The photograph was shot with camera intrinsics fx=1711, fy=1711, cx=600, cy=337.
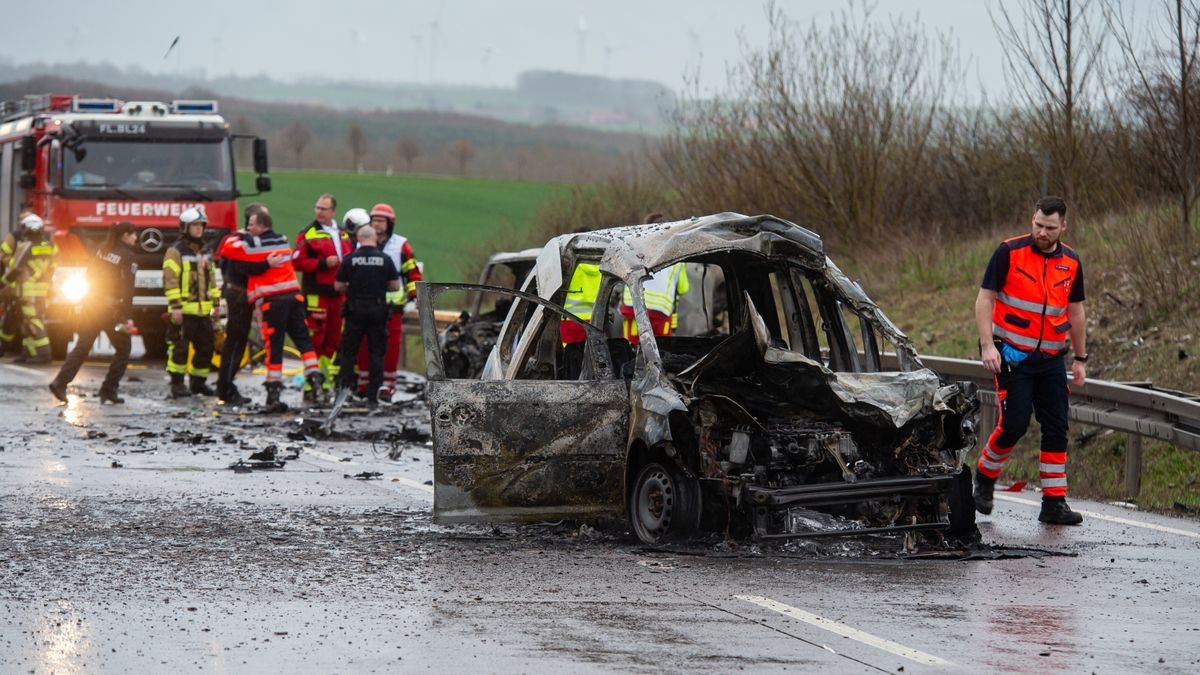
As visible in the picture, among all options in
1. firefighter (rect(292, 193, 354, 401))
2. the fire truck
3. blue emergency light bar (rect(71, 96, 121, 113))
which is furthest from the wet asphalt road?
blue emergency light bar (rect(71, 96, 121, 113))

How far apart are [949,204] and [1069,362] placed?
955 cm

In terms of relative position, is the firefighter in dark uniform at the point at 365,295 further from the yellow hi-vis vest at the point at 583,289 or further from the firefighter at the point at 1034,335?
the firefighter at the point at 1034,335

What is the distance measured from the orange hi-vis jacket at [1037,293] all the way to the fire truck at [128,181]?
14948mm

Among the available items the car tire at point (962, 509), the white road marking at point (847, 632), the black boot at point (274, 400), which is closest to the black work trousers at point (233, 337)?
the black boot at point (274, 400)

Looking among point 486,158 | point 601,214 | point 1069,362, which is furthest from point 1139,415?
point 486,158

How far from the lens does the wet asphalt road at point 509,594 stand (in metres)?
6.07

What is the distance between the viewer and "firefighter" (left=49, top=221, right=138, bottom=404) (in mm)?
16578

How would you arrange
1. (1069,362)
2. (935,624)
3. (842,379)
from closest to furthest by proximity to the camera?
(935,624)
(842,379)
(1069,362)

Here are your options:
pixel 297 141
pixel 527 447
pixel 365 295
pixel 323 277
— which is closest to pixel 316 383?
pixel 323 277

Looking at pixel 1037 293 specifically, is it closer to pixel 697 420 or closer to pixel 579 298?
pixel 697 420

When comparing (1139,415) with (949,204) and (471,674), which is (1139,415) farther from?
(949,204)

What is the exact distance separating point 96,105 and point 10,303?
300 centimetres

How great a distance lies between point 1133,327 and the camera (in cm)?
1516

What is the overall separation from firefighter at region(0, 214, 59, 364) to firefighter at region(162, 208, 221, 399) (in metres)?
4.36
